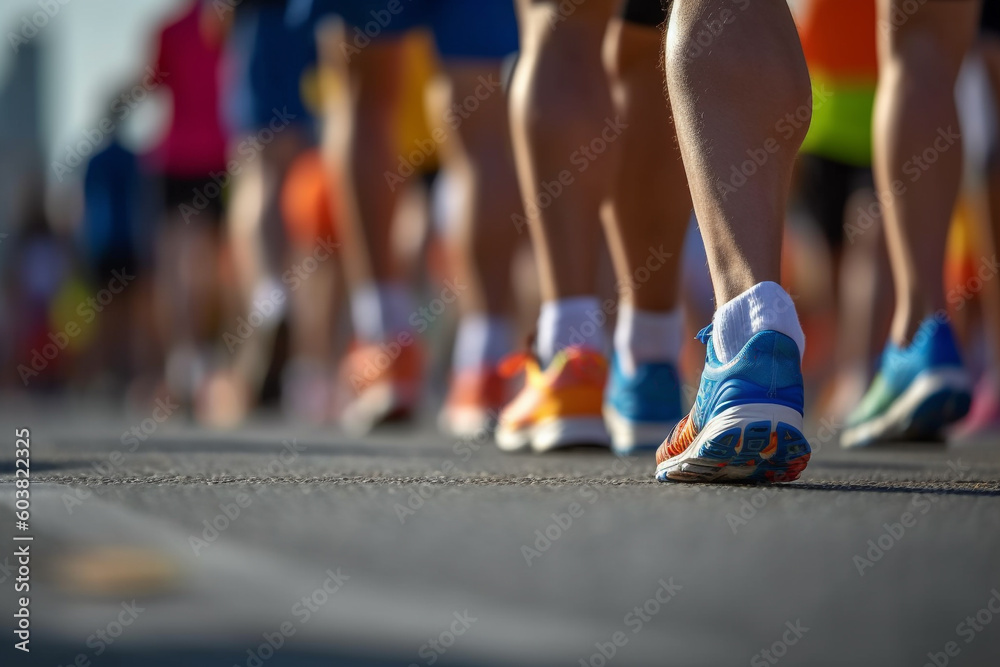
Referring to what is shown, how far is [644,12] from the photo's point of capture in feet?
7.36

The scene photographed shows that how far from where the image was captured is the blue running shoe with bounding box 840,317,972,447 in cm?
216

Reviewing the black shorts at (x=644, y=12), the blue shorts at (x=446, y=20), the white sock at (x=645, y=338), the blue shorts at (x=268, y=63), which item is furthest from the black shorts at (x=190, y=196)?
the white sock at (x=645, y=338)

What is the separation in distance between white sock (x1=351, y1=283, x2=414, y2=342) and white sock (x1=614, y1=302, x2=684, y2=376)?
1.27 metres

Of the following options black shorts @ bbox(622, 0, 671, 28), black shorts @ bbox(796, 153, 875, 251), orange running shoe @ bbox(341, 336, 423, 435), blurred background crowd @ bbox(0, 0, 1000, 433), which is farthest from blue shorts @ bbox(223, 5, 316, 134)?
black shorts @ bbox(622, 0, 671, 28)

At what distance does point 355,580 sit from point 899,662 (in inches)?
15.6

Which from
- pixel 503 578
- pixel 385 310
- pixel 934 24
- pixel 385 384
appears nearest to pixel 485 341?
pixel 385 384

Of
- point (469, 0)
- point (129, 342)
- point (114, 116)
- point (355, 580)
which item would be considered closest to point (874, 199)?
point (469, 0)

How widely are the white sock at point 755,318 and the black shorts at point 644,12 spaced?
1.00 meters

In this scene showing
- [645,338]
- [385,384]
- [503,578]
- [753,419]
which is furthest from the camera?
[385,384]

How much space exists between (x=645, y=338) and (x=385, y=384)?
1.20 meters

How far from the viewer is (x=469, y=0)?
3.24 metres

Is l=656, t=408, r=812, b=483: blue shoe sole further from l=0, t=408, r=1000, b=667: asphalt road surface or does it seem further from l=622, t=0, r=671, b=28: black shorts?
l=622, t=0, r=671, b=28: black shorts

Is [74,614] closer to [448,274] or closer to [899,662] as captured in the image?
[899,662]

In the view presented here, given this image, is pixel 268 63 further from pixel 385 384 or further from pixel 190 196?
pixel 190 196
